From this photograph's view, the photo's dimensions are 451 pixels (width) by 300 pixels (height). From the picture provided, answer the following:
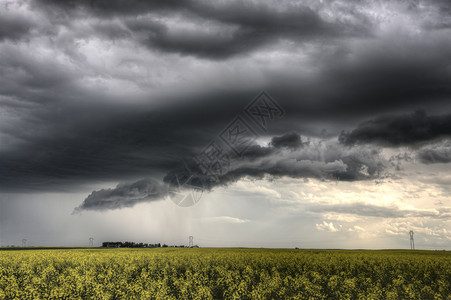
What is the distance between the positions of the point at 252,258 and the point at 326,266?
8712 millimetres

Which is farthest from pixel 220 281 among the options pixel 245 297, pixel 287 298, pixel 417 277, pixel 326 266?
pixel 417 277

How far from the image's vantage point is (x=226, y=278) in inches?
1206

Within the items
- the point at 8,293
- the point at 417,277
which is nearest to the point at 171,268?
the point at 8,293

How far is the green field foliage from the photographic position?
25016 mm

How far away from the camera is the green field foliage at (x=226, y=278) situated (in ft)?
82.1

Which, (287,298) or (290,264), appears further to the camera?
(290,264)

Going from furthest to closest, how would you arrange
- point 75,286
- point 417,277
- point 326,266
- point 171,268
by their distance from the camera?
1. point 171,268
2. point 326,266
3. point 417,277
4. point 75,286

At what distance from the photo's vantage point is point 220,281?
96.5ft

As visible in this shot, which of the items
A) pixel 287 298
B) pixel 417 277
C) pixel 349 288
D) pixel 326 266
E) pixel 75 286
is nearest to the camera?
pixel 287 298

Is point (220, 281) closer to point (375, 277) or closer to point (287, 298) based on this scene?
point (287, 298)

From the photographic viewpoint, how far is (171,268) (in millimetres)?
39406

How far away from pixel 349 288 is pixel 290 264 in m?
11.5

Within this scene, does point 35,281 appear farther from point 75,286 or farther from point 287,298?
point 287,298

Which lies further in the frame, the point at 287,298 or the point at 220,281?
the point at 220,281
